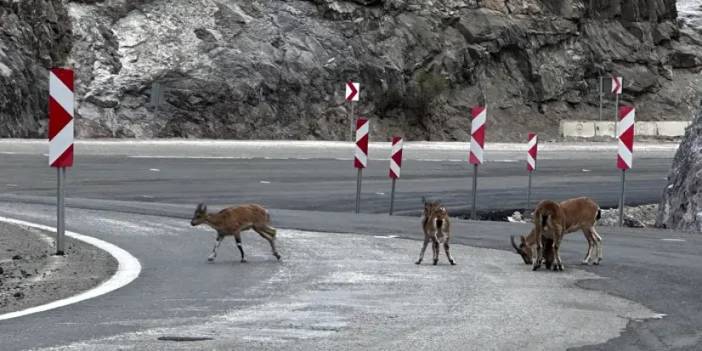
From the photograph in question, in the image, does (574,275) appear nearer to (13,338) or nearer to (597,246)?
(597,246)

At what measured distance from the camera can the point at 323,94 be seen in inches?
2137

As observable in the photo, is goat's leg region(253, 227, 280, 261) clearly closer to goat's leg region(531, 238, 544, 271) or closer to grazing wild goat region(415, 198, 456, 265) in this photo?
grazing wild goat region(415, 198, 456, 265)

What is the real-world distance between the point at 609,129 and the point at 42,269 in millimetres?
46235

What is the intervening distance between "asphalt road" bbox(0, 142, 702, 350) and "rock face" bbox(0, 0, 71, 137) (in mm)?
21078

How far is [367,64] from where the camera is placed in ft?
185

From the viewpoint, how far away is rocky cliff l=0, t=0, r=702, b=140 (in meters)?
50.8

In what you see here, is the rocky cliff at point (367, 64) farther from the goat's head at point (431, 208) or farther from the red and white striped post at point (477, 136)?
the goat's head at point (431, 208)

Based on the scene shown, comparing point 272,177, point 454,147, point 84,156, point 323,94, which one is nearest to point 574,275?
point 272,177

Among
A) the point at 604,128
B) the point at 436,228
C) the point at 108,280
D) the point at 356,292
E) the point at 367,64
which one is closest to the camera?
the point at 356,292

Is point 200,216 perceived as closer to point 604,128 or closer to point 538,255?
point 538,255

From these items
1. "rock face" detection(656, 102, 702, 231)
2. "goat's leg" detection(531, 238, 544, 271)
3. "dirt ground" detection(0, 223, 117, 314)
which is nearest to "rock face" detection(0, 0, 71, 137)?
"rock face" detection(656, 102, 702, 231)

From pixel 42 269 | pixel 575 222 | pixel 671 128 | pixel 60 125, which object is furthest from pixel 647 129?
pixel 42 269

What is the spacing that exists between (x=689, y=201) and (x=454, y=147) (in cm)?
2200

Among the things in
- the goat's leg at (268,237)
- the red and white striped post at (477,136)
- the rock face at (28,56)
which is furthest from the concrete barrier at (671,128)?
the goat's leg at (268,237)
